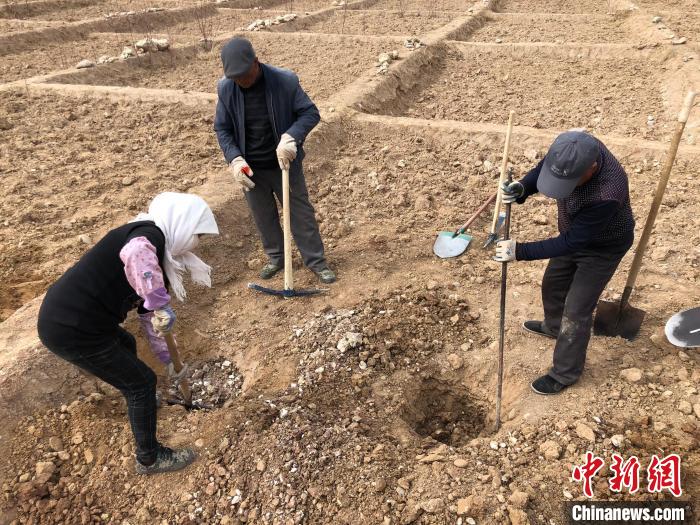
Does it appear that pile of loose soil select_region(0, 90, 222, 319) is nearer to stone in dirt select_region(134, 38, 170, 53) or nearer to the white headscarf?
the white headscarf

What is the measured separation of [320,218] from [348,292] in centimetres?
123

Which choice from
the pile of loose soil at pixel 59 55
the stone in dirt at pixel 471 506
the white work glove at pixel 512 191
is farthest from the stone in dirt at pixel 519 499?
the pile of loose soil at pixel 59 55

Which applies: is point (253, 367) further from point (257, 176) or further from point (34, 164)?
point (34, 164)

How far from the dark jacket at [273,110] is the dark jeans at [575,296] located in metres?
2.02

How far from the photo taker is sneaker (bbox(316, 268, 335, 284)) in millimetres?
4098

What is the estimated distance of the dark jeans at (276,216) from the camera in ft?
12.7

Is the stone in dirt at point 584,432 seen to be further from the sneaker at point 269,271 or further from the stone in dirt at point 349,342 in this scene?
the sneaker at point 269,271

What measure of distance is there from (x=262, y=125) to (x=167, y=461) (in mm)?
2315

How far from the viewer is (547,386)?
3053 mm

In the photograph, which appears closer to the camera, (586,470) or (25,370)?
(586,470)

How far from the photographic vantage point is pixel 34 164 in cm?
573

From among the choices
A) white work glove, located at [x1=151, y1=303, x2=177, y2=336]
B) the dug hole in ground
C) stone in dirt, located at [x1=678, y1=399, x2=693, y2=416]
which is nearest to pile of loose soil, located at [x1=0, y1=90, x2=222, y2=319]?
the dug hole in ground

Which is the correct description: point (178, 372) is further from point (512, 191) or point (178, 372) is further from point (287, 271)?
point (512, 191)

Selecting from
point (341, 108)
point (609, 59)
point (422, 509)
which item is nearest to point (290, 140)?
point (422, 509)
